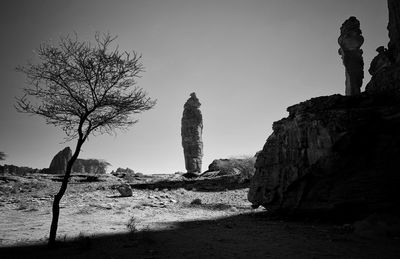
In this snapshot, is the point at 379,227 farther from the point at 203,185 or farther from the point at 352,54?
the point at 352,54

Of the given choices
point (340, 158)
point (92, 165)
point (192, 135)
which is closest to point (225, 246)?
point (340, 158)

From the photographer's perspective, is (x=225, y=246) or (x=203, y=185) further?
(x=203, y=185)

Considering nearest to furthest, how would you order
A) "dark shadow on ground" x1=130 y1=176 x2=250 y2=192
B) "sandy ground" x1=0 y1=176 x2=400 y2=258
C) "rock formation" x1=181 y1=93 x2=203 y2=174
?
"sandy ground" x1=0 y1=176 x2=400 y2=258, "dark shadow on ground" x1=130 y1=176 x2=250 y2=192, "rock formation" x1=181 y1=93 x2=203 y2=174

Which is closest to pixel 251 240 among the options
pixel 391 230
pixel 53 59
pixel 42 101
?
pixel 391 230

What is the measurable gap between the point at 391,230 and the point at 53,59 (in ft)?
39.4

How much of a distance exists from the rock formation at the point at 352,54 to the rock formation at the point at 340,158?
111ft

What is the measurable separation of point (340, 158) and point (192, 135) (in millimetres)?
43268

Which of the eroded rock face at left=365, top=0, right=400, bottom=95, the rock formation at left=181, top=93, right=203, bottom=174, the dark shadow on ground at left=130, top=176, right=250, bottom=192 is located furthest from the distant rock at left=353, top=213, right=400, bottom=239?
the rock formation at left=181, top=93, right=203, bottom=174

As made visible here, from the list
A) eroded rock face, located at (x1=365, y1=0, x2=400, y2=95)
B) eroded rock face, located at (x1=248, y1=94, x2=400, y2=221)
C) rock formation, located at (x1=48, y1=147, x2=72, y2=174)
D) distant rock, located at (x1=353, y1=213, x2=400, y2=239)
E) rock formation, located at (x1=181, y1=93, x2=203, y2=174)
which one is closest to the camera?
distant rock, located at (x1=353, y1=213, x2=400, y2=239)

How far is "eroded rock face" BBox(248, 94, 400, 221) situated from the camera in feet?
30.8

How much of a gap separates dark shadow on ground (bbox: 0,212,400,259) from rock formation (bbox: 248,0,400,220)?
1.61 m

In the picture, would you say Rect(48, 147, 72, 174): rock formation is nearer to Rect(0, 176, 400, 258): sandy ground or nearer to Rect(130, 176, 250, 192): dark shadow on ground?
Rect(130, 176, 250, 192): dark shadow on ground

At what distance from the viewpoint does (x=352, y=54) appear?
39562 millimetres

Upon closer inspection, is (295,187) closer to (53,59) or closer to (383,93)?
(383,93)
